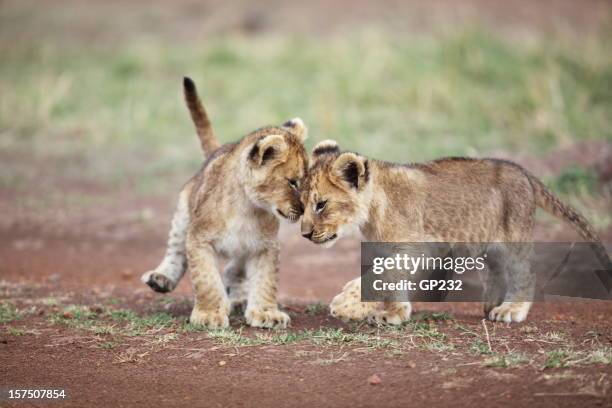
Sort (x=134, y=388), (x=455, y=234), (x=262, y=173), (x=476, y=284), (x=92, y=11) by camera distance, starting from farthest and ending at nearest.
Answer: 1. (x=92, y=11)
2. (x=476, y=284)
3. (x=455, y=234)
4. (x=262, y=173)
5. (x=134, y=388)

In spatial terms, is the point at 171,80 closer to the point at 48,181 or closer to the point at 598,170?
the point at 48,181

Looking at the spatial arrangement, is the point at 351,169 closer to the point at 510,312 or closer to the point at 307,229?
the point at 307,229

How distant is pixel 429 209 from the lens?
246 inches

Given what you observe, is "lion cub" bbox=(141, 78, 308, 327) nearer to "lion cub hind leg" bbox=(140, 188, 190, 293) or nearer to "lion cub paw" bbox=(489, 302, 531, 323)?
"lion cub hind leg" bbox=(140, 188, 190, 293)

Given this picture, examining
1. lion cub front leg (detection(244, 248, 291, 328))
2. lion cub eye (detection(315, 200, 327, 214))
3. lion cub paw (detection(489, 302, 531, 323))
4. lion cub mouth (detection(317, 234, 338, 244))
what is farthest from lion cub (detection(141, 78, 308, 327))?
lion cub paw (detection(489, 302, 531, 323))

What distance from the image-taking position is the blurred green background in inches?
487

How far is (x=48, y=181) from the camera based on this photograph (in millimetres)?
12344

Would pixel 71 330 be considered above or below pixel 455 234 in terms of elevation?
below

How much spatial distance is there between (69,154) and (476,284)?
7325 millimetres

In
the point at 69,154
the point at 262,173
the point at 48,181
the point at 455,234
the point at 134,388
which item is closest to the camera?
the point at 134,388

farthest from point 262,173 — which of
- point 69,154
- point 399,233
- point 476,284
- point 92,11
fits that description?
point 92,11

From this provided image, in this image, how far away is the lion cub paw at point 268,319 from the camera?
19.6ft

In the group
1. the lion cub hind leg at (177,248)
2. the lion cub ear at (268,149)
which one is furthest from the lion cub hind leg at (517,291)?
the lion cub hind leg at (177,248)

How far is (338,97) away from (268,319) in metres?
9.01
